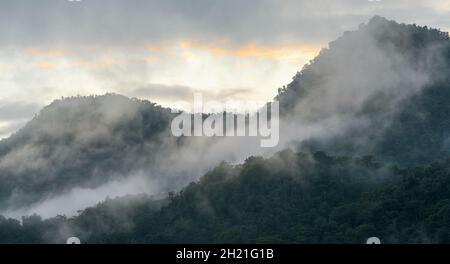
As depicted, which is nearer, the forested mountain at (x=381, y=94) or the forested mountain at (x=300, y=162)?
the forested mountain at (x=300, y=162)

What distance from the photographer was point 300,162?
236ft

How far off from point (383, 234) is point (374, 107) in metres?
49.5

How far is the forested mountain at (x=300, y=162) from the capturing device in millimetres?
64312

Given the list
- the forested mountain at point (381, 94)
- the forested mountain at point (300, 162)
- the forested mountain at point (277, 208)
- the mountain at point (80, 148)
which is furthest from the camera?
the mountain at point (80, 148)

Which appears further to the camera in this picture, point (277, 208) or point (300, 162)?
point (300, 162)

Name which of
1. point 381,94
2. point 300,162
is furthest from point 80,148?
point 300,162

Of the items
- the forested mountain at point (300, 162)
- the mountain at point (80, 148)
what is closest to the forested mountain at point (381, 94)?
the forested mountain at point (300, 162)

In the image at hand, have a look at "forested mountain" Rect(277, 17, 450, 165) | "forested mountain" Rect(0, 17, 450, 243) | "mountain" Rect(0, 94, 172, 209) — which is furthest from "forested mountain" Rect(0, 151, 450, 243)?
"mountain" Rect(0, 94, 172, 209)

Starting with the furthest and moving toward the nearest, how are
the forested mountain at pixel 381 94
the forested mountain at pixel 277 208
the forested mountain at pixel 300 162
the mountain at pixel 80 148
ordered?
1. the mountain at pixel 80 148
2. the forested mountain at pixel 381 94
3. the forested mountain at pixel 300 162
4. the forested mountain at pixel 277 208

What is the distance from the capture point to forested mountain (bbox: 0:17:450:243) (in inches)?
2532

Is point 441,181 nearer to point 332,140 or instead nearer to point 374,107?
point 332,140

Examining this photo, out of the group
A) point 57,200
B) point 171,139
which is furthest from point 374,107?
point 57,200

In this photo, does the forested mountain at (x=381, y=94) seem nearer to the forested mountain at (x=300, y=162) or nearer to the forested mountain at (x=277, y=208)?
the forested mountain at (x=300, y=162)

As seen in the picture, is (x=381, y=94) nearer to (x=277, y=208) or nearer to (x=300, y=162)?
(x=300, y=162)
